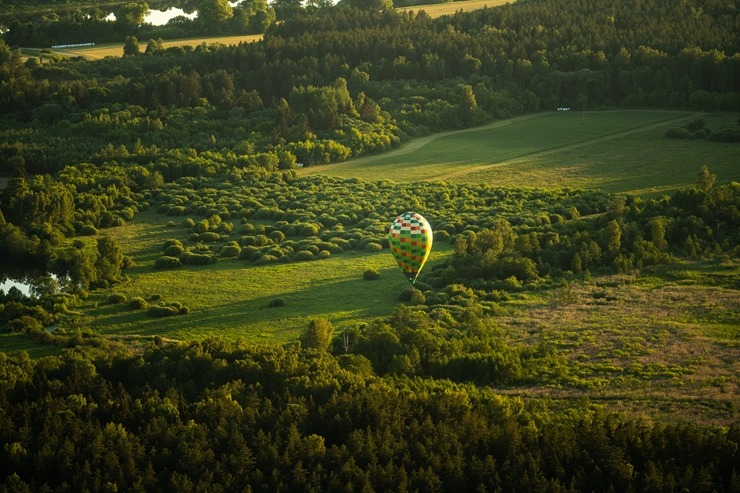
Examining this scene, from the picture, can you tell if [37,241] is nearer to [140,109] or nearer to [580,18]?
[140,109]

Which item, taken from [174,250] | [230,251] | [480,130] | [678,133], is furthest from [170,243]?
[678,133]

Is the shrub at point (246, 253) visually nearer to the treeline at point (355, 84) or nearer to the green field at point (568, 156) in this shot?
the green field at point (568, 156)

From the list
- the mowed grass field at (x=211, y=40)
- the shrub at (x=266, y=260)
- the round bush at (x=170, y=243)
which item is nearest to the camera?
the shrub at (x=266, y=260)

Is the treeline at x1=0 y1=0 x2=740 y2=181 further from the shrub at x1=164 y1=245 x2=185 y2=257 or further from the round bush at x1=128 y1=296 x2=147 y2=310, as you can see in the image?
the round bush at x1=128 y1=296 x2=147 y2=310

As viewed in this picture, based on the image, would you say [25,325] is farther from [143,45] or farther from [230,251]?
[143,45]

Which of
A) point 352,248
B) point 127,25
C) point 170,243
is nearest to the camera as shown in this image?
point 352,248

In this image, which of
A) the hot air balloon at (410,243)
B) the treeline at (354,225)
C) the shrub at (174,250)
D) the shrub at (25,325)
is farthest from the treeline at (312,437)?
the shrub at (174,250)

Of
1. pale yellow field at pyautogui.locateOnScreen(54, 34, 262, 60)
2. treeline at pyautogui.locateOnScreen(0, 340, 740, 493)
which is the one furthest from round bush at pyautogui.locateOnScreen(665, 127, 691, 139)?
treeline at pyautogui.locateOnScreen(0, 340, 740, 493)
